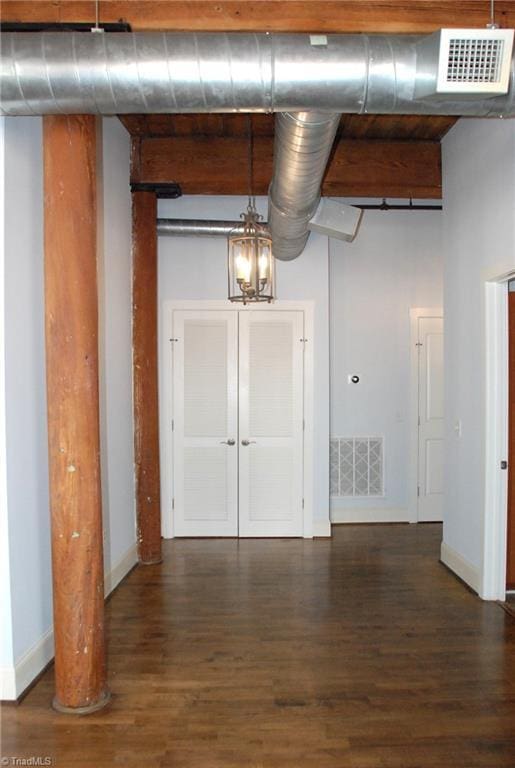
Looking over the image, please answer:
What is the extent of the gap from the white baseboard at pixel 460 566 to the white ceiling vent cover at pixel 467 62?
3100mm

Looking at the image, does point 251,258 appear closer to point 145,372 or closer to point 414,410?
point 145,372

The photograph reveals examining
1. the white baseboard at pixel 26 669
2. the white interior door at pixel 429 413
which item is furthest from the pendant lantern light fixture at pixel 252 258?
the white interior door at pixel 429 413

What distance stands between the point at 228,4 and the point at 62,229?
1.27 m

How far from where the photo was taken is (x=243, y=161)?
4.76m

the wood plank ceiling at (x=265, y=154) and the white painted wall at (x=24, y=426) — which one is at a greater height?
the wood plank ceiling at (x=265, y=154)

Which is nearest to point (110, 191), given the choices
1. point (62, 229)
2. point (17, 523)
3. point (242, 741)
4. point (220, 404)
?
point (62, 229)

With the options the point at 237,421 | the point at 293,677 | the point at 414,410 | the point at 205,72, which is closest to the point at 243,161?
the point at 237,421

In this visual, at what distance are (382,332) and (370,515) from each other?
192 centimetres

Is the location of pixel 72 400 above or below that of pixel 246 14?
below

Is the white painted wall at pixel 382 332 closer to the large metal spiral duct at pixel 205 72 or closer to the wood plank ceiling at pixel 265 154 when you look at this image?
the wood plank ceiling at pixel 265 154

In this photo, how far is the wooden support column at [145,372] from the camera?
4824 millimetres

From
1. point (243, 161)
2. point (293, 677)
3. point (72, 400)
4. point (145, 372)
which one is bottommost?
point (293, 677)

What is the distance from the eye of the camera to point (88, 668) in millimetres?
2723

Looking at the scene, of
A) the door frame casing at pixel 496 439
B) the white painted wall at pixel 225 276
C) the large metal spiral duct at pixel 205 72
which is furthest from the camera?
the white painted wall at pixel 225 276
